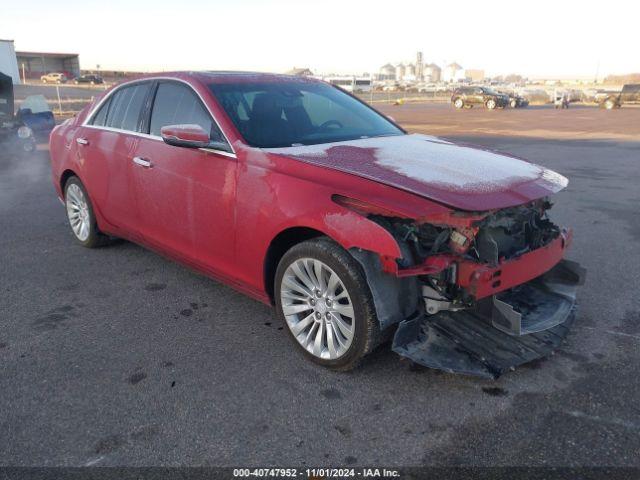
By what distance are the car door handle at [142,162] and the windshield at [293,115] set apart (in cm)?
82

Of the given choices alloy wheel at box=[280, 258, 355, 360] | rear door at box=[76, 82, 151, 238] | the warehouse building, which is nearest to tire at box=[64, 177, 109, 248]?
rear door at box=[76, 82, 151, 238]

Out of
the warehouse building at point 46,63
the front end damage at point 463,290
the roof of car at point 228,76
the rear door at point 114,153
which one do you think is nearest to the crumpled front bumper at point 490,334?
the front end damage at point 463,290

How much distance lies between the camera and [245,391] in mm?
3035

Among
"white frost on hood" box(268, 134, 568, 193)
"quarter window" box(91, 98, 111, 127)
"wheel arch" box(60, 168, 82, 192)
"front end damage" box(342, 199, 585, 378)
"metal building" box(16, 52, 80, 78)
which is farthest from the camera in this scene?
"metal building" box(16, 52, 80, 78)

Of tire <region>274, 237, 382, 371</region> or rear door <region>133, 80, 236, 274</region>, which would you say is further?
rear door <region>133, 80, 236, 274</region>

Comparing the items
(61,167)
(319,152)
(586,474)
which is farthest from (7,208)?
(586,474)

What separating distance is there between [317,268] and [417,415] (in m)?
0.99

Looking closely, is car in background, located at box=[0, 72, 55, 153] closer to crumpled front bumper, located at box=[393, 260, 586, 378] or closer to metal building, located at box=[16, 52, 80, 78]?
crumpled front bumper, located at box=[393, 260, 586, 378]

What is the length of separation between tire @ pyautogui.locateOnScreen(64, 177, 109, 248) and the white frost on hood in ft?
8.92

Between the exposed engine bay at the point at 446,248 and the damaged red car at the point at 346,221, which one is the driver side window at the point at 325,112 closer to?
the damaged red car at the point at 346,221

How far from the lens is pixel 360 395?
301 centimetres

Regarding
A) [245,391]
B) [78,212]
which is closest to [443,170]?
[245,391]

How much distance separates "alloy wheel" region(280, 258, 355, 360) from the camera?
10.2 ft

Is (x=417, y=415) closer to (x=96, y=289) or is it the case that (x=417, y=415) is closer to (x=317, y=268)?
(x=317, y=268)
